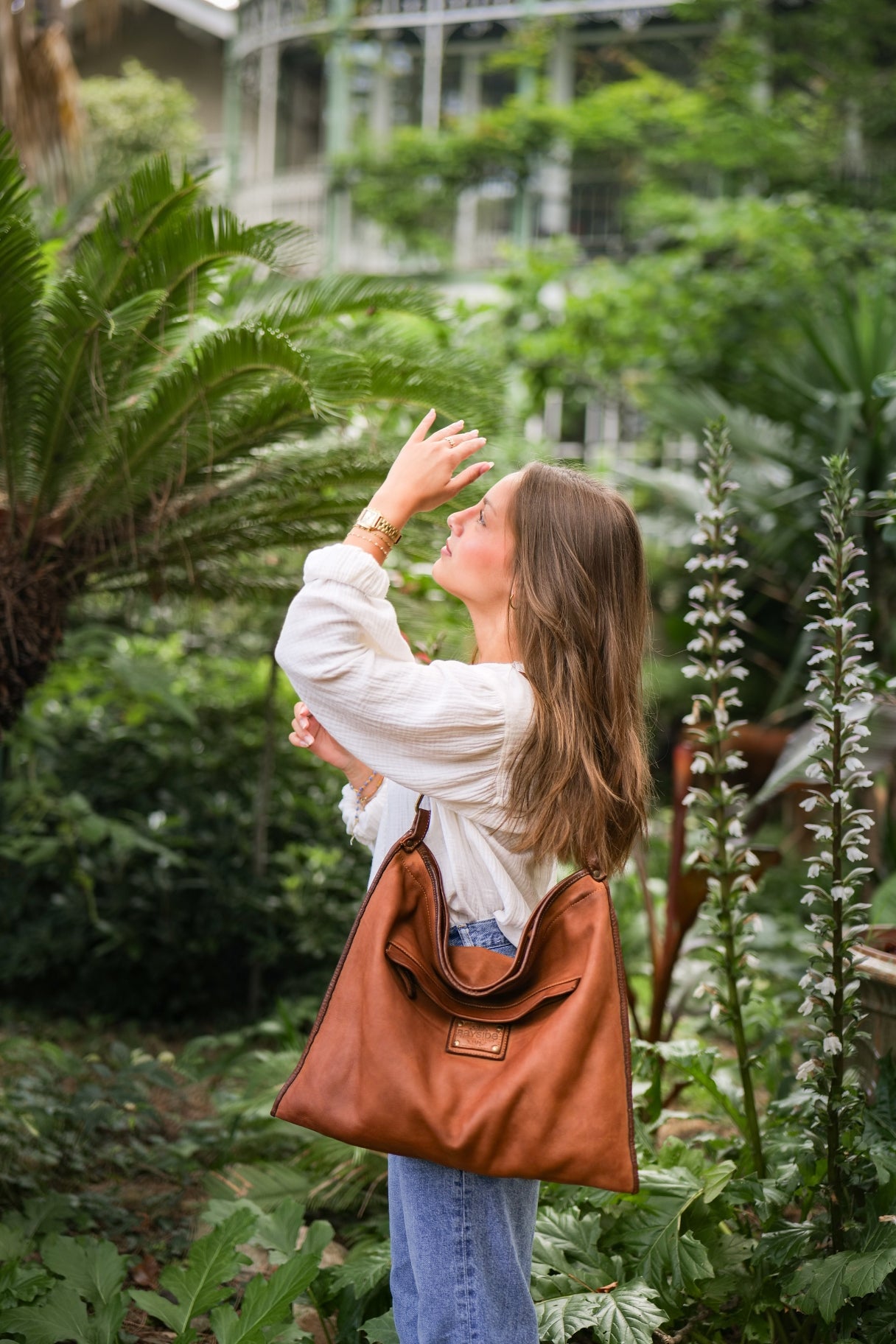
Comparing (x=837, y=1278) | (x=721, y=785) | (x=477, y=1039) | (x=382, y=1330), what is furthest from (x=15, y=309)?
(x=837, y=1278)

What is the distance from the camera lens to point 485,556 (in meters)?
1.71

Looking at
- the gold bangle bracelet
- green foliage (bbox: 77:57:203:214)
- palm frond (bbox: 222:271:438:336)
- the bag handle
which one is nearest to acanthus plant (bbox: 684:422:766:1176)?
the gold bangle bracelet

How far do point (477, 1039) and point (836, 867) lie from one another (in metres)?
0.92

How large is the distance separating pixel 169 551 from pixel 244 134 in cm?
1302

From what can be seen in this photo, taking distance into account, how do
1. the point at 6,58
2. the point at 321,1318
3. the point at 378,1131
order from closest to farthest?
1. the point at 378,1131
2. the point at 321,1318
3. the point at 6,58

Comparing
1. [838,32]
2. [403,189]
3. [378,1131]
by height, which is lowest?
[378,1131]

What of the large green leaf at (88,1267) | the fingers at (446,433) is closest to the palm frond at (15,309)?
the fingers at (446,433)

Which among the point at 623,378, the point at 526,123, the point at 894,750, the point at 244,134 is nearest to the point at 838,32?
the point at 526,123

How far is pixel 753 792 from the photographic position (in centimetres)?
595

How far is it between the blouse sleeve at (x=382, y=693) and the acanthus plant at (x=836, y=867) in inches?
31.8

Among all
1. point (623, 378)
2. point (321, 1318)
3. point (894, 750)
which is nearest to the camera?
point (321, 1318)

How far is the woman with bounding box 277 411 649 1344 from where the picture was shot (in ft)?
5.02

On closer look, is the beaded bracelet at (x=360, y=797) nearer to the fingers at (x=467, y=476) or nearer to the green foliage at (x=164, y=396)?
the fingers at (x=467, y=476)

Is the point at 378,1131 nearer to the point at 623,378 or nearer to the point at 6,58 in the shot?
the point at 6,58
